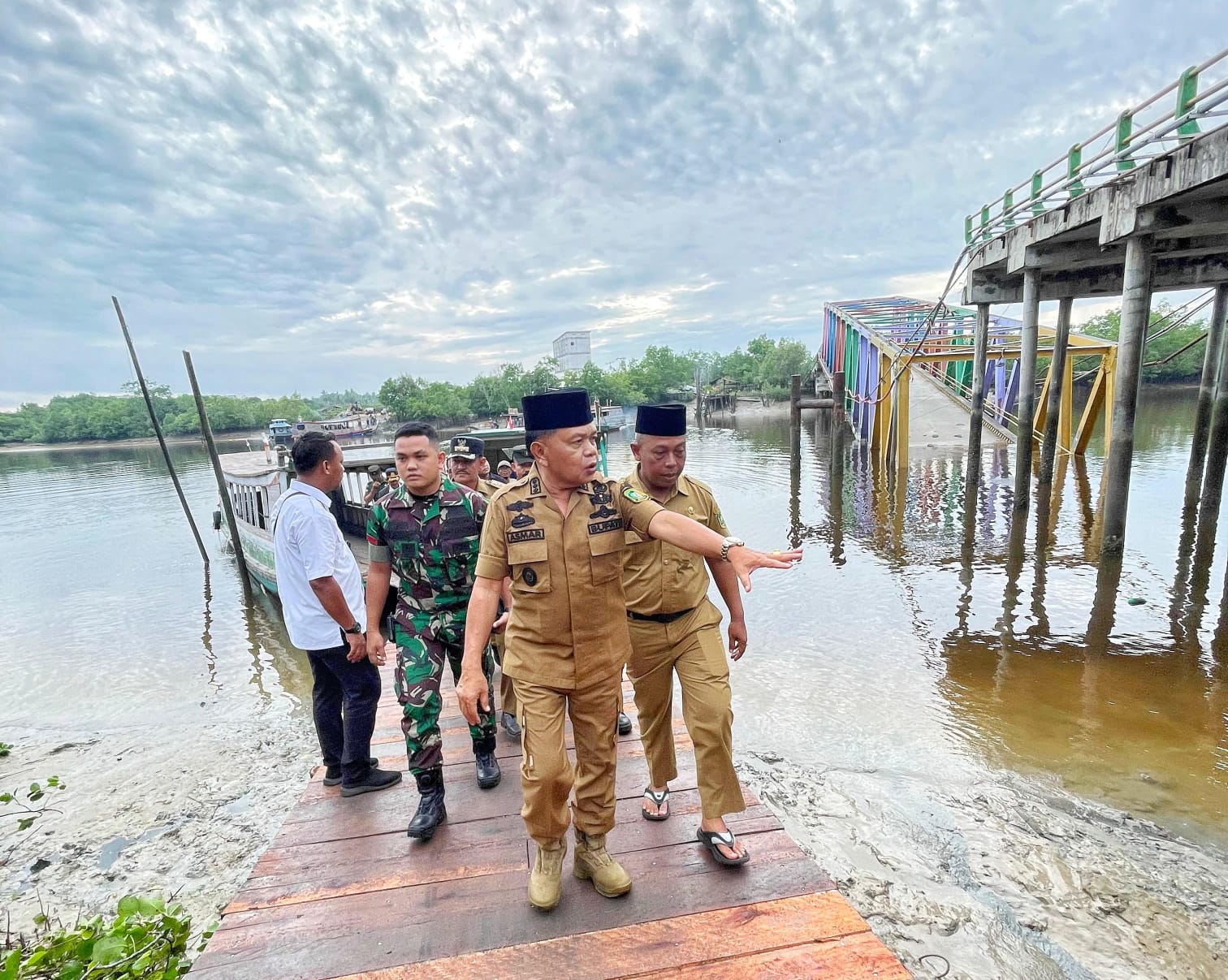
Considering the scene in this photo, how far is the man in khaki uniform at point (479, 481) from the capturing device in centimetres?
382

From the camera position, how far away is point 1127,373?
8.11 metres

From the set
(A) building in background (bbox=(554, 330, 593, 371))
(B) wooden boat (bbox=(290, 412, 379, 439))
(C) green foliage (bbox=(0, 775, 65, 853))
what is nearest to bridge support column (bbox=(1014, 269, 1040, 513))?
(C) green foliage (bbox=(0, 775, 65, 853))

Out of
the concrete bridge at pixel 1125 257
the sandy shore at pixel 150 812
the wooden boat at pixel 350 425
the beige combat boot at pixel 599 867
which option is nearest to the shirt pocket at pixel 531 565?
the beige combat boot at pixel 599 867

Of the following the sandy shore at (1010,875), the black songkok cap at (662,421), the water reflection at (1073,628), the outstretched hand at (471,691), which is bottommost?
the water reflection at (1073,628)

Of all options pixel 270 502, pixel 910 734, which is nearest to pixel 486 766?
pixel 910 734

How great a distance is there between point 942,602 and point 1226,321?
8.95 m

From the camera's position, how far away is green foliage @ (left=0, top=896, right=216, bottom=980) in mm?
2072

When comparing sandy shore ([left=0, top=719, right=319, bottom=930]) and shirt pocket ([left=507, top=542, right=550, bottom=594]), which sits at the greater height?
shirt pocket ([left=507, top=542, right=550, bottom=594])

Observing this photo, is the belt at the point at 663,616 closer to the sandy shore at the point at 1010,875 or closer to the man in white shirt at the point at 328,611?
the man in white shirt at the point at 328,611

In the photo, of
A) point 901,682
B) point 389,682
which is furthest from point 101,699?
point 901,682

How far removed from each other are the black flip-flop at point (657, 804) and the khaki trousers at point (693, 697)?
0.05m

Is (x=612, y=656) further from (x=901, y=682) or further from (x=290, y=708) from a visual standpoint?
(x=290, y=708)

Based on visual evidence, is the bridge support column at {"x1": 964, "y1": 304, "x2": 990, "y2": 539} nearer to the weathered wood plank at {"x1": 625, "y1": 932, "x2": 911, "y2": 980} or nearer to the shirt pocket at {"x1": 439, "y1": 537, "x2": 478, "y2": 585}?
the weathered wood plank at {"x1": 625, "y1": 932, "x2": 911, "y2": 980}

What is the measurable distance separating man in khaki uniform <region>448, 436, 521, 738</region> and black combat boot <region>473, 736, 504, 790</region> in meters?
0.53
